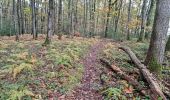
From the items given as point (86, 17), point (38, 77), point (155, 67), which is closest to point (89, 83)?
point (38, 77)

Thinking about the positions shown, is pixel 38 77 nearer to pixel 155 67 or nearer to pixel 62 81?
pixel 62 81

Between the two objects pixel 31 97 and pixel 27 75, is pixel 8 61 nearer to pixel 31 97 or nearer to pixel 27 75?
pixel 27 75

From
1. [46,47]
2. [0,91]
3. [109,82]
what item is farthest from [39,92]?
[46,47]

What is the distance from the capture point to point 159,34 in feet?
31.1

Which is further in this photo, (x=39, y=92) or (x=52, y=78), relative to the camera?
(x=52, y=78)

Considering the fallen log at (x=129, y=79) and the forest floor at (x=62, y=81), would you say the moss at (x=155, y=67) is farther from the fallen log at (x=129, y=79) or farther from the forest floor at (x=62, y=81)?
the fallen log at (x=129, y=79)

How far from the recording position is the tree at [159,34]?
929 centimetres

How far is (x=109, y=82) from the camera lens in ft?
29.2

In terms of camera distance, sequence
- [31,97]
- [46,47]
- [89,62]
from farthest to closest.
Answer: [46,47] < [89,62] < [31,97]

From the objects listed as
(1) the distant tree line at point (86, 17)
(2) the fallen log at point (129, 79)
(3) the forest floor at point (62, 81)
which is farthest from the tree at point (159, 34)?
(1) the distant tree line at point (86, 17)

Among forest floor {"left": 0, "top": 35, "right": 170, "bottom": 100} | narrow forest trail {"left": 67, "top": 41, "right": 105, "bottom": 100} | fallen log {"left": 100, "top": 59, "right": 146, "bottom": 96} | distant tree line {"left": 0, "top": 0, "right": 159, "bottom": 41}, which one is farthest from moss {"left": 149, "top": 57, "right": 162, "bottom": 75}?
distant tree line {"left": 0, "top": 0, "right": 159, "bottom": 41}

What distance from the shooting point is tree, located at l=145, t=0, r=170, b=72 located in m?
9.29

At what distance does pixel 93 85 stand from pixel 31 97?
2611 millimetres

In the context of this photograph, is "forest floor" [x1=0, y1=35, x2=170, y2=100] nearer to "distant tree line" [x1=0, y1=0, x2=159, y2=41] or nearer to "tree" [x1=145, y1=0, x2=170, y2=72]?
"tree" [x1=145, y1=0, x2=170, y2=72]
